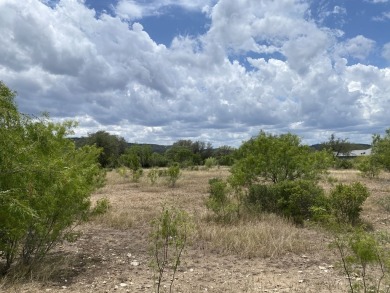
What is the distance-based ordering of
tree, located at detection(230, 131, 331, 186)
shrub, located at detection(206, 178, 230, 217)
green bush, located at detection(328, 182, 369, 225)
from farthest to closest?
Answer: tree, located at detection(230, 131, 331, 186), shrub, located at detection(206, 178, 230, 217), green bush, located at detection(328, 182, 369, 225)

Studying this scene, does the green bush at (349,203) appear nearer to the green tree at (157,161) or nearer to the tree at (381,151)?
the tree at (381,151)

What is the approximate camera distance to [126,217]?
10781mm

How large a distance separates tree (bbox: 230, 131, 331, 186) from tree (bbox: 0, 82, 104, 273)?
680cm

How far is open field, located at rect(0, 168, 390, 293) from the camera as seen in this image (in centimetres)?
582

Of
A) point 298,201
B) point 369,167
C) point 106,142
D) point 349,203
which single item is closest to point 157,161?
point 106,142

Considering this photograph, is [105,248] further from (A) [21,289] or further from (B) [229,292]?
(B) [229,292]

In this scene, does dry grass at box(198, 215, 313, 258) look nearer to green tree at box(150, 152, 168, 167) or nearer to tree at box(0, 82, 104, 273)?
tree at box(0, 82, 104, 273)

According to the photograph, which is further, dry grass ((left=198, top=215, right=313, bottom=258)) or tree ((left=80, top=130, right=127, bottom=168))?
tree ((left=80, top=130, right=127, bottom=168))

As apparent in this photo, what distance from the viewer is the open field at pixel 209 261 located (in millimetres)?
5820

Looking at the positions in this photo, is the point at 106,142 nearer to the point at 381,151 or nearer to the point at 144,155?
the point at 144,155

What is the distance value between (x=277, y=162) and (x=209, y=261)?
6.84 metres

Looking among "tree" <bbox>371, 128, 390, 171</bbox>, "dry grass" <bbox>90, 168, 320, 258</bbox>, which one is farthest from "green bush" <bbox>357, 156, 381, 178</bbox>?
"dry grass" <bbox>90, 168, 320, 258</bbox>

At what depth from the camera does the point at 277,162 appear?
13.3m

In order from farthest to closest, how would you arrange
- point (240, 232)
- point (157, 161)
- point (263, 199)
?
point (157, 161) < point (263, 199) < point (240, 232)
